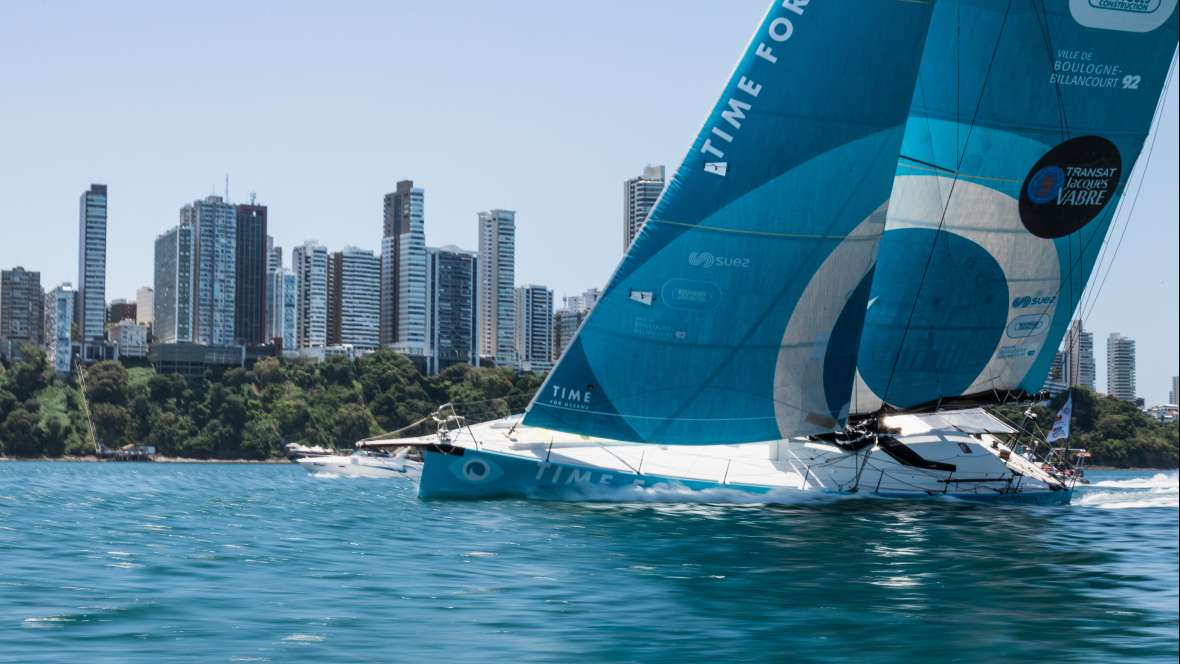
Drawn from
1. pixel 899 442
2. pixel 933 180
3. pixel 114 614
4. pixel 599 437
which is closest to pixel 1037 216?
pixel 933 180

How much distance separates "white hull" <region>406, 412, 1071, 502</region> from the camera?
86.4 ft

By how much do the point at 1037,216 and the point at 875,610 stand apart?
19820 mm

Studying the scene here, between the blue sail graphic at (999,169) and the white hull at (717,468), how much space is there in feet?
6.98

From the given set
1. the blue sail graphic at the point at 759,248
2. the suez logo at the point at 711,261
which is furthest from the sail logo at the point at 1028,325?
the suez logo at the point at 711,261

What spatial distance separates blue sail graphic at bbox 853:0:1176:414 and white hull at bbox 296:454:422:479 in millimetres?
24971

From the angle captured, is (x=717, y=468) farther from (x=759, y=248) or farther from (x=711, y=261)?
(x=759, y=248)

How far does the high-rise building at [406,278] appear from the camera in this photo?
614 ft

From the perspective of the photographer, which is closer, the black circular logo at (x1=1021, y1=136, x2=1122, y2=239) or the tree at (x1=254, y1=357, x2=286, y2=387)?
the black circular logo at (x1=1021, y1=136, x2=1122, y2=239)

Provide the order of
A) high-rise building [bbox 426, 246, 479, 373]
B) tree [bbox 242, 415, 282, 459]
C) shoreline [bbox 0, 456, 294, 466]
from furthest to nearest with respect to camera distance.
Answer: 1. high-rise building [bbox 426, 246, 479, 373]
2. tree [bbox 242, 415, 282, 459]
3. shoreline [bbox 0, 456, 294, 466]

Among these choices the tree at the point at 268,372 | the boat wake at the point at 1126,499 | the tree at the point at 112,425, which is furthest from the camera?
the tree at the point at 268,372

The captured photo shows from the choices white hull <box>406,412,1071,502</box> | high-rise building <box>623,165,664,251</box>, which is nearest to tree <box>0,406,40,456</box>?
high-rise building <box>623,165,664,251</box>

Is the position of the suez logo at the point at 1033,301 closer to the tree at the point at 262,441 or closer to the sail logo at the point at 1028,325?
the sail logo at the point at 1028,325

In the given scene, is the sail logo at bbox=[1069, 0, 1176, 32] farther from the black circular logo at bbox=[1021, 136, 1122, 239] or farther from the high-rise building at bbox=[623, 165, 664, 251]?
the high-rise building at bbox=[623, 165, 664, 251]

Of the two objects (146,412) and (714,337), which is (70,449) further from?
(714,337)
